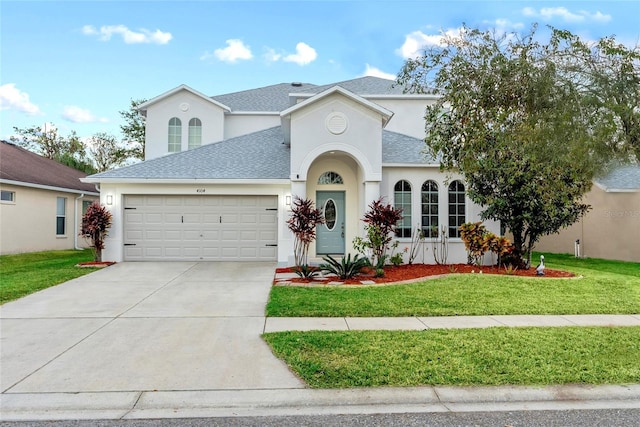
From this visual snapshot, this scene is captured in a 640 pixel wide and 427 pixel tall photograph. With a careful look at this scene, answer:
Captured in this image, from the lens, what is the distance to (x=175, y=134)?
20750 millimetres

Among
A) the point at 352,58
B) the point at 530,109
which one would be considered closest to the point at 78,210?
the point at 352,58

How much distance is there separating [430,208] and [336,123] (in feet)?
14.0

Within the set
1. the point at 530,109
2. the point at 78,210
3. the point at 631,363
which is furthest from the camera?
the point at 78,210

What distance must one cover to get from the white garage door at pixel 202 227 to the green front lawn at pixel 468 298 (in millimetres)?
5182

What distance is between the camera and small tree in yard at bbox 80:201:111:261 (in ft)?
44.7

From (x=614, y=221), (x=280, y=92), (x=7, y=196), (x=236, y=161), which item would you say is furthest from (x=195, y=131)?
(x=614, y=221)

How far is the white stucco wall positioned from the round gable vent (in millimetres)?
8976

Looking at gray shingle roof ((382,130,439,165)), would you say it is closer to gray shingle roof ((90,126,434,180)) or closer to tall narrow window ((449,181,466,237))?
gray shingle roof ((90,126,434,180))

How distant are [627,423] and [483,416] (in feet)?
4.13

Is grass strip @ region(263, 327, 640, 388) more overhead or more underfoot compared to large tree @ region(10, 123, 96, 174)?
more underfoot

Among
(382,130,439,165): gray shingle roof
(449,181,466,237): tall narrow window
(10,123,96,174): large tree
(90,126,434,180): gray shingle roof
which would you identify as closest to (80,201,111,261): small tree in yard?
(90,126,434,180): gray shingle roof

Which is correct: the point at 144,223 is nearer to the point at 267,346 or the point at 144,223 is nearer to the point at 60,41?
the point at 60,41

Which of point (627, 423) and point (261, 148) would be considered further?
point (261, 148)

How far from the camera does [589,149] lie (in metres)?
7.09
